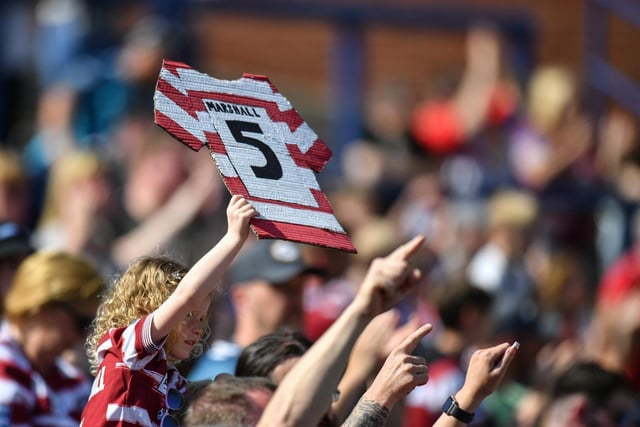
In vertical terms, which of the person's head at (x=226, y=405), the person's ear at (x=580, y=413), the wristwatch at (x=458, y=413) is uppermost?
the wristwatch at (x=458, y=413)

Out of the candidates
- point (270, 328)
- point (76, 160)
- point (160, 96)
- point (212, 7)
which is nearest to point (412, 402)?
point (270, 328)

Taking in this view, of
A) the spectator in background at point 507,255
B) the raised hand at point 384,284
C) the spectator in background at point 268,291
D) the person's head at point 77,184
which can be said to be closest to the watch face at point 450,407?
the raised hand at point 384,284

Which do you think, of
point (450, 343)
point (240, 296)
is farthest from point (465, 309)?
point (240, 296)

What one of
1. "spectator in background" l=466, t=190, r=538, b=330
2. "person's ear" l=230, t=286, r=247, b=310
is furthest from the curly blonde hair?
"spectator in background" l=466, t=190, r=538, b=330

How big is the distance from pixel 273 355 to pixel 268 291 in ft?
4.46

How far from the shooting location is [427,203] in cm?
955

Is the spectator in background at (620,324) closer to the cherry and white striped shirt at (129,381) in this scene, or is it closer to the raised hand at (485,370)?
the raised hand at (485,370)

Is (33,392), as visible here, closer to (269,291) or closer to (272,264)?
(269,291)

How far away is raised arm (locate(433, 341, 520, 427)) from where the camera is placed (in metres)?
3.39

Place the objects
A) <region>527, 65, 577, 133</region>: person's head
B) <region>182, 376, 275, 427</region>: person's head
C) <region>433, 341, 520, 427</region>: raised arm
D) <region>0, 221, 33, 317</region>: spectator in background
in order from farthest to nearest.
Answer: <region>527, 65, 577, 133</region>: person's head
<region>0, 221, 33, 317</region>: spectator in background
<region>182, 376, 275, 427</region>: person's head
<region>433, 341, 520, 427</region>: raised arm

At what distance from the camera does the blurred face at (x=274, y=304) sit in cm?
527

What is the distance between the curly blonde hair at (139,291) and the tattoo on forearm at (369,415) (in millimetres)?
442

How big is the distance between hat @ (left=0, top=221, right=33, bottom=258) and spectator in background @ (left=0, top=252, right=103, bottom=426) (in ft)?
0.95

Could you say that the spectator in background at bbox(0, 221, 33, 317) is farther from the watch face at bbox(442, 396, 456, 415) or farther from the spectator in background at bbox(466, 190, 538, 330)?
the spectator in background at bbox(466, 190, 538, 330)
